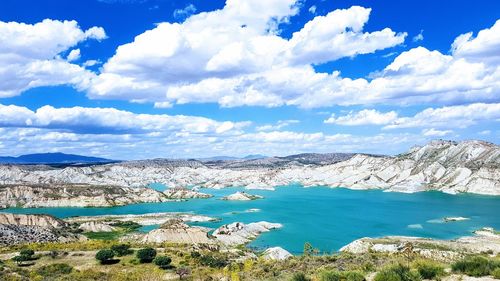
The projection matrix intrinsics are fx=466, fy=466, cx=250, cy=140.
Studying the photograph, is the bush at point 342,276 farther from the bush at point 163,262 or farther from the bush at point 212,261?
the bush at point 163,262

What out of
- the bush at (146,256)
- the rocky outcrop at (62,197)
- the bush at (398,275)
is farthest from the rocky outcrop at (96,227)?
the bush at (398,275)

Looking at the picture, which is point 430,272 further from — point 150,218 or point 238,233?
point 150,218

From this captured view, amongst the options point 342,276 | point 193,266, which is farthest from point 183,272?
point 342,276

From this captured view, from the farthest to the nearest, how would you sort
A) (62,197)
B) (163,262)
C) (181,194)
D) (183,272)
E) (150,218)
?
(181,194) < (62,197) < (150,218) < (163,262) < (183,272)

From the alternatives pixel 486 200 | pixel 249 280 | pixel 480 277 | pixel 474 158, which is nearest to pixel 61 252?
pixel 249 280

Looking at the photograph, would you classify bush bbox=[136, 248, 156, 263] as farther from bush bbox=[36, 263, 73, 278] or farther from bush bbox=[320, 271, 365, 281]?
bush bbox=[320, 271, 365, 281]

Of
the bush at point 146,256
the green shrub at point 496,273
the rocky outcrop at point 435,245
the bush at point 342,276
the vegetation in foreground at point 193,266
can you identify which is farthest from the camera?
the rocky outcrop at point 435,245
